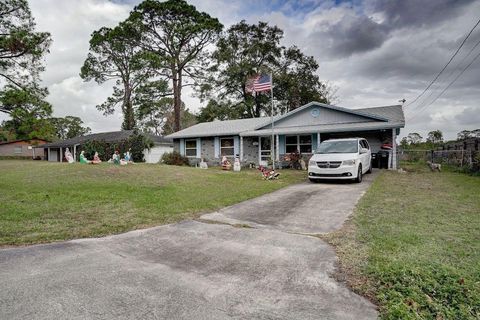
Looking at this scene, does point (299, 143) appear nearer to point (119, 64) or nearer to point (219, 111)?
point (219, 111)

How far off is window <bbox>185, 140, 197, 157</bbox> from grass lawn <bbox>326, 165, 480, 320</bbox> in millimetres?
17689

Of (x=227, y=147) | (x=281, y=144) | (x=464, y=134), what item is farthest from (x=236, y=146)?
(x=464, y=134)

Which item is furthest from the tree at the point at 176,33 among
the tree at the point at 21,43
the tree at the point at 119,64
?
the tree at the point at 21,43

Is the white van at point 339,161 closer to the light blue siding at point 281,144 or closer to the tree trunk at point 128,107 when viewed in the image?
→ the light blue siding at point 281,144

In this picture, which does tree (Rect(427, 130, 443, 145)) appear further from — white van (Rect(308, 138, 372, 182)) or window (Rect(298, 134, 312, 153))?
white van (Rect(308, 138, 372, 182))

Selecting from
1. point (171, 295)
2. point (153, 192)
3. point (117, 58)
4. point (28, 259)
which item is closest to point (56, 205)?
point (153, 192)

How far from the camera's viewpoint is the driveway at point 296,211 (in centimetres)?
530

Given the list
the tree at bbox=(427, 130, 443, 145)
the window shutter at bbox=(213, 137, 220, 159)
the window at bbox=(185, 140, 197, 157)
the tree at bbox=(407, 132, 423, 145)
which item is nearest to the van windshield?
the window shutter at bbox=(213, 137, 220, 159)

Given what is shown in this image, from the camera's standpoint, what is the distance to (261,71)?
32.8 meters

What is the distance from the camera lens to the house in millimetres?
16109

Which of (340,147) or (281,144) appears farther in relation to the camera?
(281,144)

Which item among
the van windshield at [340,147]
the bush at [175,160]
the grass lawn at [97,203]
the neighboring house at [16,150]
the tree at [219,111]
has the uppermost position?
the tree at [219,111]

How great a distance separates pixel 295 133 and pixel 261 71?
1787 cm

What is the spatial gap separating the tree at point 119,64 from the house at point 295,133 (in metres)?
10.4
